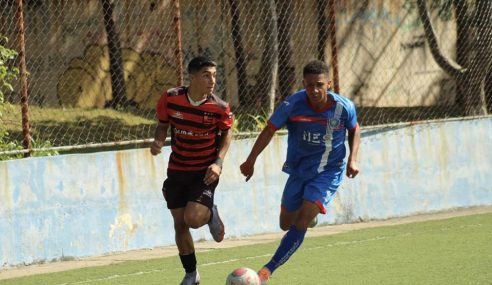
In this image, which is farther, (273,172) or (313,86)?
(273,172)

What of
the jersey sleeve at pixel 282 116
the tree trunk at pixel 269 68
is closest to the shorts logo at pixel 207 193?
the jersey sleeve at pixel 282 116

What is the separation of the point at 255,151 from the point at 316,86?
756mm

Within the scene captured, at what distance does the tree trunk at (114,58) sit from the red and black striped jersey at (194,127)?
28.1 feet

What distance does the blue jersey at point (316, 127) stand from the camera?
10.0 m

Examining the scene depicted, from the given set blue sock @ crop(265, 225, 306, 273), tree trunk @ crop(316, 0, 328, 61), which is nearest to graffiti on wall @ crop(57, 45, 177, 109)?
tree trunk @ crop(316, 0, 328, 61)

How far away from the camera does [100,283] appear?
1058 centimetres

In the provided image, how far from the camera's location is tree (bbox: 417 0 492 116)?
56.8 feet

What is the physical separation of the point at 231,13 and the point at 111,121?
8.46ft

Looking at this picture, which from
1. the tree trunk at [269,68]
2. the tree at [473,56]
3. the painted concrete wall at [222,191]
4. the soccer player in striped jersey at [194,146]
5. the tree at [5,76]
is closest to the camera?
the soccer player in striped jersey at [194,146]

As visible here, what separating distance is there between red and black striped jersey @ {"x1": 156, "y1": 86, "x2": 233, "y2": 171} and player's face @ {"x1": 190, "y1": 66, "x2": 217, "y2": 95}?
0.38 feet

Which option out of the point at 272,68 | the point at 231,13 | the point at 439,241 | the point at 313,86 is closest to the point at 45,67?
the point at 231,13

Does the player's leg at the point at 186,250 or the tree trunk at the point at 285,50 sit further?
the tree trunk at the point at 285,50

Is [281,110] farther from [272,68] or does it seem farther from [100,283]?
[272,68]

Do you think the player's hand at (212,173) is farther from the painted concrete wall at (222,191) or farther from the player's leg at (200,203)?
the painted concrete wall at (222,191)
